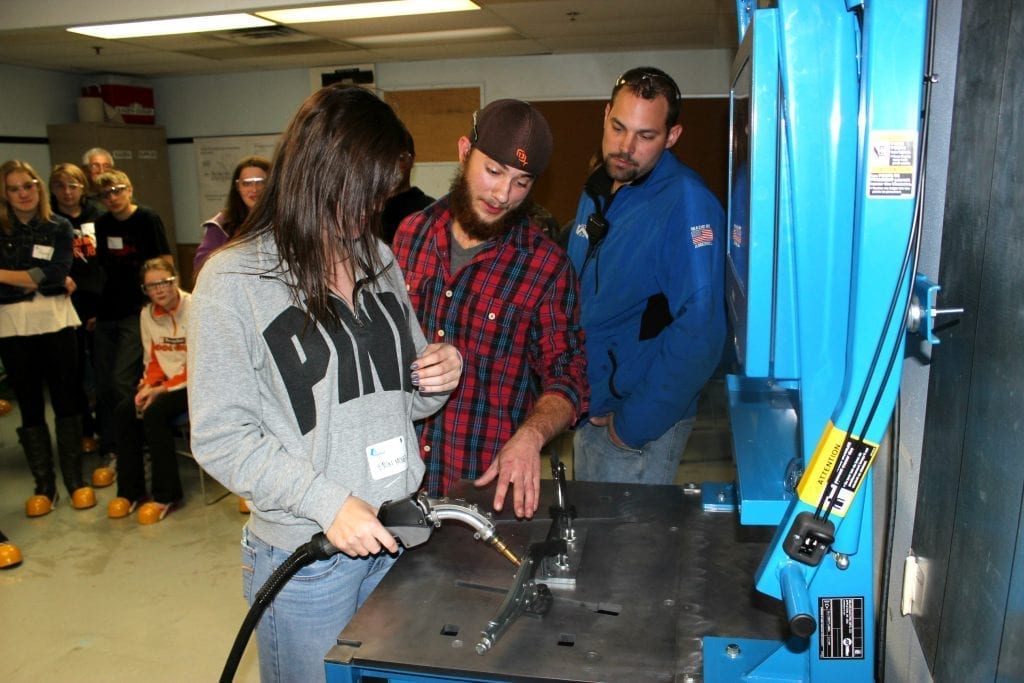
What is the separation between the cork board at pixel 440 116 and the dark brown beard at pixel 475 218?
4398mm

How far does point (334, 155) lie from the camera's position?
1.24 m

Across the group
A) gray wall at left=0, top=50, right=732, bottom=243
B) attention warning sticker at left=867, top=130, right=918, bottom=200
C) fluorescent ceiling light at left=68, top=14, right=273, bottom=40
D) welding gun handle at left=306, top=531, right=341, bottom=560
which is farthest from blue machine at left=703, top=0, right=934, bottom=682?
gray wall at left=0, top=50, right=732, bottom=243

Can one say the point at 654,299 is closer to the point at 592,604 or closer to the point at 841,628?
the point at 592,604

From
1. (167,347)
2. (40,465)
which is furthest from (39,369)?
(167,347)

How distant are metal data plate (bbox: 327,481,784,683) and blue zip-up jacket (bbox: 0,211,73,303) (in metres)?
3.16

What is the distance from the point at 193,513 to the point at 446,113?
3539 millimetres

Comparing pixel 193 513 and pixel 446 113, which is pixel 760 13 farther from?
pixel 446 113

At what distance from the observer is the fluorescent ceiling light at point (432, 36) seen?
491 centimetres

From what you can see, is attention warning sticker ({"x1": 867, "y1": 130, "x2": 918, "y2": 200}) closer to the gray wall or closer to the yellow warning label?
the yellow warning label

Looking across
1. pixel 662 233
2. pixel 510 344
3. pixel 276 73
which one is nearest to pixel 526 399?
pixel 510 344

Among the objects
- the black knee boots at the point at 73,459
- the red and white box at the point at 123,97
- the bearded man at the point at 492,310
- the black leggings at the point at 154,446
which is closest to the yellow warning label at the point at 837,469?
the bearded man at the point at 492,310

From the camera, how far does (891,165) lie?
0.87 metres

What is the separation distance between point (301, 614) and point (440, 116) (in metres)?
Result: 5.29

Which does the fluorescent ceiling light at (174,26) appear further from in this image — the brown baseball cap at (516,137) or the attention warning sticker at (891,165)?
the attention warning sticker at (891,165)
